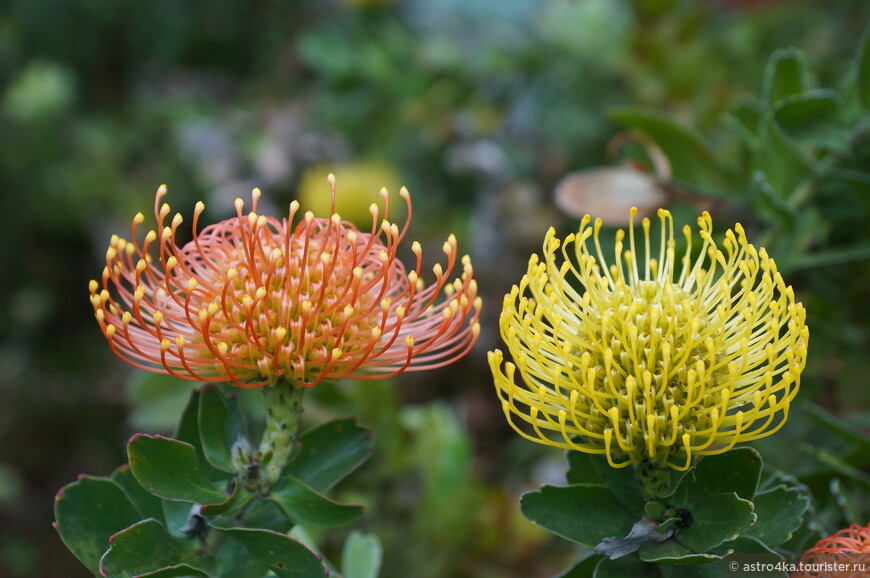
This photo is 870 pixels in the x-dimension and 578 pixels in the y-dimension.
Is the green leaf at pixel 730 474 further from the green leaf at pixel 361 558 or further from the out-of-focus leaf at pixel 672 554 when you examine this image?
the green leaf at pixel 361 558

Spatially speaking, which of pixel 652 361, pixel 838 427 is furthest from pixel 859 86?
pixel 652 361

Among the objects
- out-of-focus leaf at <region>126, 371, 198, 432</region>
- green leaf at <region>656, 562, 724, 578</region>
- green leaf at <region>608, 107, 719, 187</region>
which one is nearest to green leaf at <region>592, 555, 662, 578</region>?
green leaf at <region>656, 562, 724, 578</region>

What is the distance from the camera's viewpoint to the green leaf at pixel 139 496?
646 millimetres

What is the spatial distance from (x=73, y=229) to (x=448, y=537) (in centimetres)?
153

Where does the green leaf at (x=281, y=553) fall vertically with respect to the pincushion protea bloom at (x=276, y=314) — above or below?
below

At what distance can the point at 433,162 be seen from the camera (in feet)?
6.22

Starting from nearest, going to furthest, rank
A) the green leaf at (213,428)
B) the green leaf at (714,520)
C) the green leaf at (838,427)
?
the green leaf at (714,520) → the green leaf at (213,428) → the green leaf at (838,427)

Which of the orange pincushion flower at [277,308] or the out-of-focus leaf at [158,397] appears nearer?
the orange pincushion flower at [277,308]

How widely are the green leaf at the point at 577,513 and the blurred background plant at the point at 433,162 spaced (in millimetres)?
230

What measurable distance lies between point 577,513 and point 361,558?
0.30 m

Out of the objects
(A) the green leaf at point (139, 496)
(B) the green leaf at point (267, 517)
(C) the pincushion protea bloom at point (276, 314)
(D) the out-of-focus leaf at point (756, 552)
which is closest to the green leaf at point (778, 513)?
(D) the out-of-focus leaf at point (756, 552)

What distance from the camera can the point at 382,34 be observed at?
196 cm

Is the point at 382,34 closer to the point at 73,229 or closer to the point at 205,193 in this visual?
the point at 205,193

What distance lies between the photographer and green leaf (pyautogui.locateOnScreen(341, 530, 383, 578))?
30.1 inches
